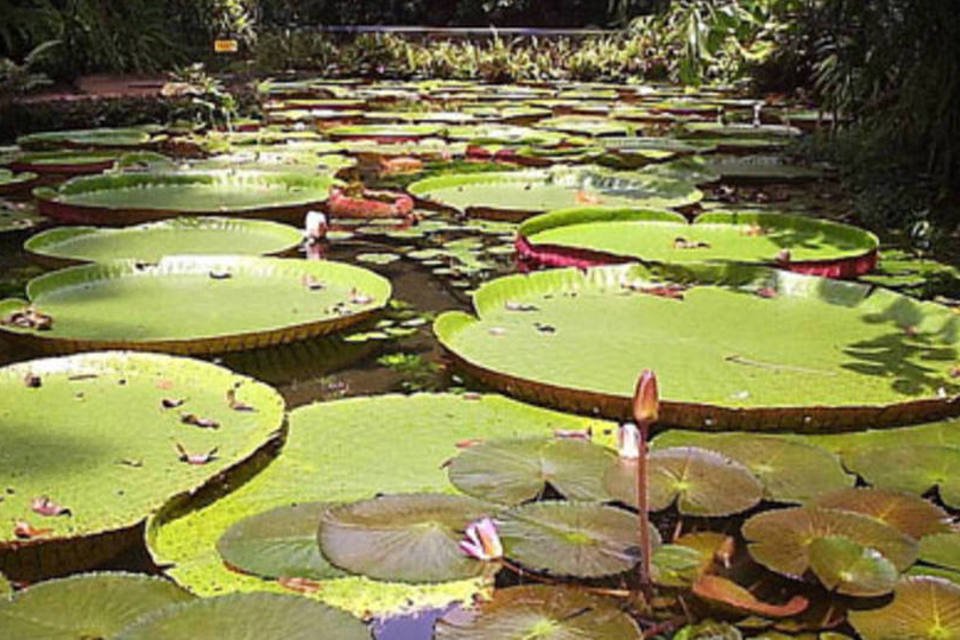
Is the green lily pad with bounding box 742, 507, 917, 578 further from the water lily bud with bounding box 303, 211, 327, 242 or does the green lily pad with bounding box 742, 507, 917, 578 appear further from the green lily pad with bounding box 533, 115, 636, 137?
the green lily pad with bounding box 533, 115, 636, 137

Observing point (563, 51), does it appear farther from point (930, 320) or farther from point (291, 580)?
point (291, 580)

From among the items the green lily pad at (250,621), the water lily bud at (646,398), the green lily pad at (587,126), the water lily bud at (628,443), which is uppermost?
the water lily bud at (646,398)

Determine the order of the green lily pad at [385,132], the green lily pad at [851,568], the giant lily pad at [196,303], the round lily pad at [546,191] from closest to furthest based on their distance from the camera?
the green lily pad at [851,568] < the giant lily pad at [196,303] < the round lily pad at [546,191] < the green lily pad at [385,132]

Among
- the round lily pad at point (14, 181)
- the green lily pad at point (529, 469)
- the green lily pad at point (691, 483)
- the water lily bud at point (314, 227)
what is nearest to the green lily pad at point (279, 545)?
the green lily pad at point (529, 469)

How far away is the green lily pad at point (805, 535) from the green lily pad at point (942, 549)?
0.02 m

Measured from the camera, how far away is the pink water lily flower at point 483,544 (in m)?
1.48

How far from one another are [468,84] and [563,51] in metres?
1.89

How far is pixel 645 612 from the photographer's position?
1405 mm

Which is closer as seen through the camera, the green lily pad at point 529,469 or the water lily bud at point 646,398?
the water lily bud at point 646,398

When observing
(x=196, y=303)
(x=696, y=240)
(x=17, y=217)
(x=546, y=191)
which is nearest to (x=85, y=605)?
(x=196, y=303)

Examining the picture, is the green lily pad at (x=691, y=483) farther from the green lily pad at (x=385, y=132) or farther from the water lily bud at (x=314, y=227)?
the green lily pad at (x=385, y=132)

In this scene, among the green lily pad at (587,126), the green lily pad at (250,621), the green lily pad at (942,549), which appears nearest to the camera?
the green lily pad at (250,621)

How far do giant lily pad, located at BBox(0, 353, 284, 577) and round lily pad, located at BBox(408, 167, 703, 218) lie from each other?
7.24ft

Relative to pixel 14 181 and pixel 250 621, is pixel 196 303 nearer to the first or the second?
pixel 250 621
